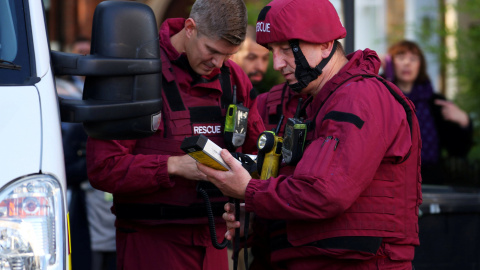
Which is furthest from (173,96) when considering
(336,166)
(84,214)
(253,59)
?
(84,214)

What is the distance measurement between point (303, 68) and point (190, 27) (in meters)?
0.78

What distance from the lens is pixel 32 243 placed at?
2.61 meters

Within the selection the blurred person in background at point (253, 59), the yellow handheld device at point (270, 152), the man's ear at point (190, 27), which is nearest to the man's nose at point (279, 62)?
the yellow handheld device at point (270, 152)

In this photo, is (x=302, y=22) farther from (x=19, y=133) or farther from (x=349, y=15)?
(x=349, y=15)

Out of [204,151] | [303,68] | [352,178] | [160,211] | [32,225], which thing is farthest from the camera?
[160,211]

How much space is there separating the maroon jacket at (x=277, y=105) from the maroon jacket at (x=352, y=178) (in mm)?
1167

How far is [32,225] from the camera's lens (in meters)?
2.62

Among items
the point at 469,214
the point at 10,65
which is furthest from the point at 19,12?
the point at 469,214

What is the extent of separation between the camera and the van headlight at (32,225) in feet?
8.43

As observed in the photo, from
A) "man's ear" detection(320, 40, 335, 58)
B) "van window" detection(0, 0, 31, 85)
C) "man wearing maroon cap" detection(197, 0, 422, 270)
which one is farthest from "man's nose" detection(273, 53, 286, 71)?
"van window" detection(0, 0, 31, 85)

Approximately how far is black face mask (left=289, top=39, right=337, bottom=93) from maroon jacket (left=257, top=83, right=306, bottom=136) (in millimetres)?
1117

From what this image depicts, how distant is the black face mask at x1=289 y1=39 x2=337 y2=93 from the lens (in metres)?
3.15

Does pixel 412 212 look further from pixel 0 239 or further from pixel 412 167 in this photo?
pixel 0 239

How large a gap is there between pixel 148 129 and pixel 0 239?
0.68 meters
